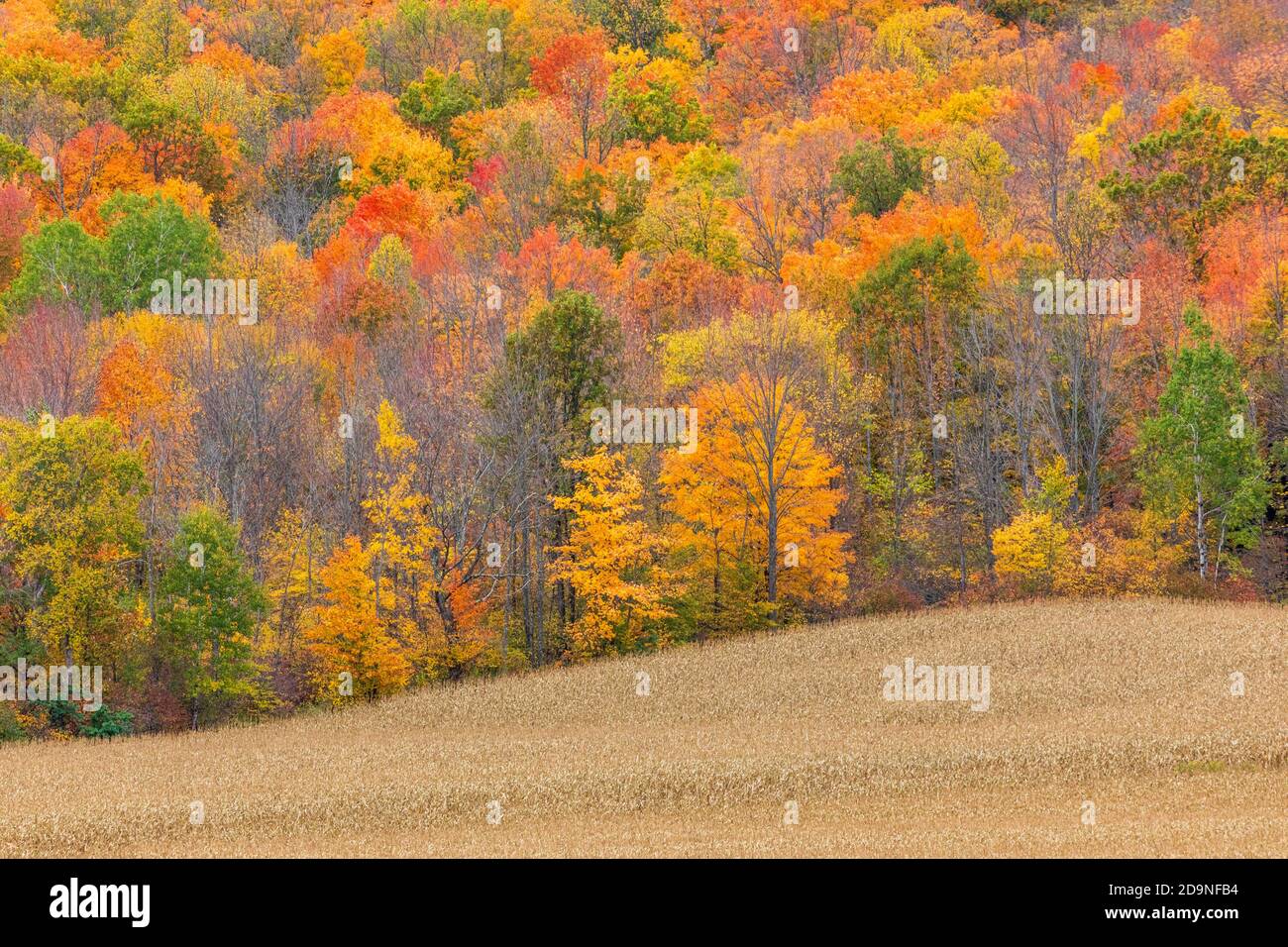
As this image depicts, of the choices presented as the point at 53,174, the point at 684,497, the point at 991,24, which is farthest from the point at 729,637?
the point at 991,24

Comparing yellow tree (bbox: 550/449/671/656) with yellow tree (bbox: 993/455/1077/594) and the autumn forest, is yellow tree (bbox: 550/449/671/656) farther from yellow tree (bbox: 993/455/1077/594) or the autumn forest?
yellow tree (bbox: 993/455/1077/594)

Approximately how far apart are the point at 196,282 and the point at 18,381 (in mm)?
13674

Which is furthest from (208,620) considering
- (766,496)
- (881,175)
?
(881,175)

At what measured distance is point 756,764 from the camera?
33.2m

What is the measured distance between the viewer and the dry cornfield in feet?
92.1

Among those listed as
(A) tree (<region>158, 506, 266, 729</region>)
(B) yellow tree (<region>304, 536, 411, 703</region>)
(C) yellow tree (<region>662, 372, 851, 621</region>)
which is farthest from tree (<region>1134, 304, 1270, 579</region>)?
(A) tree (<region>158, 506, 266, 729</region>)

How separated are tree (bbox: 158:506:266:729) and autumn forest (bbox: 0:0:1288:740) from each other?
0.45 feet

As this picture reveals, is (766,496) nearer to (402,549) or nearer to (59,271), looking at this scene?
(402,549)

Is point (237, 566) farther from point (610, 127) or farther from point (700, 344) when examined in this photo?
point (610, 127)

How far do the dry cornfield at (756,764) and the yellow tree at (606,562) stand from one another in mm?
2932

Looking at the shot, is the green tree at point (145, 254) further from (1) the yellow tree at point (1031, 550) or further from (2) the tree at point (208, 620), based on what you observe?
(1) the yellow tree at point (1031, 550)

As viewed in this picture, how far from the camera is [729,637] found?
51.6m

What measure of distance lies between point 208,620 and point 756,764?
18.6 metres

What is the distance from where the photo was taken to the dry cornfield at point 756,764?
92.1 ft
